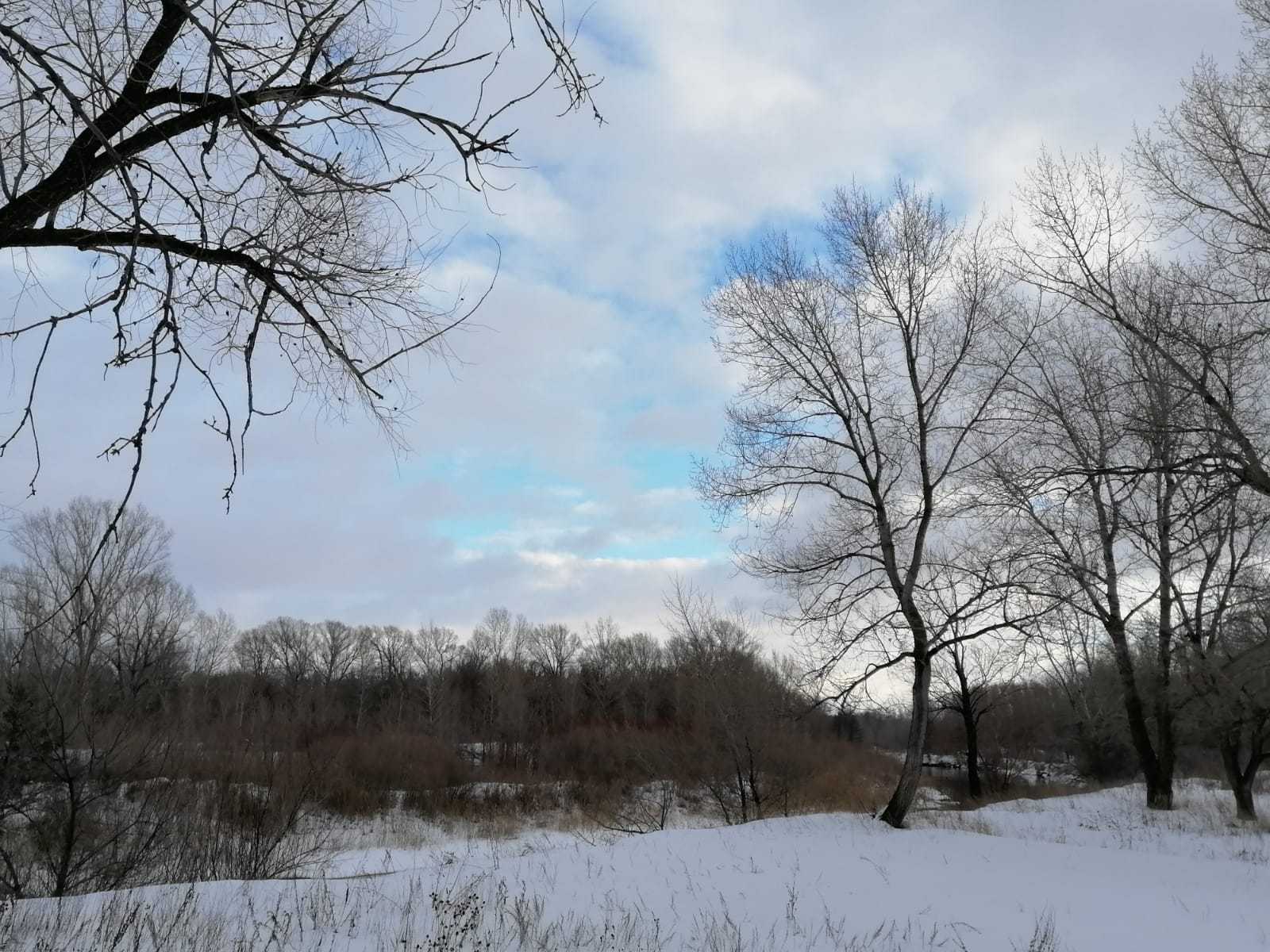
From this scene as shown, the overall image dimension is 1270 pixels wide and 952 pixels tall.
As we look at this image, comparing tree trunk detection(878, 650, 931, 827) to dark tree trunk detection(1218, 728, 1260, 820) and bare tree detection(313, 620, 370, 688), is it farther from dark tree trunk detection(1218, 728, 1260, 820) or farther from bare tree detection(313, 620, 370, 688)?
bare tree detection(313, 620, 370, 688)

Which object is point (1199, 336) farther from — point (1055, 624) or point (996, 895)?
point (996, 895)

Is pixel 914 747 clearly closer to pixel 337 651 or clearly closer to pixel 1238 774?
pixel 1238 774

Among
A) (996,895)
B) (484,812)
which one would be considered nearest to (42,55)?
(996,895)

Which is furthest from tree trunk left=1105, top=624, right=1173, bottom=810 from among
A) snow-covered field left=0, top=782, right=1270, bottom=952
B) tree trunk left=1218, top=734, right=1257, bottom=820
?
snow-covered field left=0, top=782, right=1270, bottom=952

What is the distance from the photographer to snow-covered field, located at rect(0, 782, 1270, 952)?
6.57 metres

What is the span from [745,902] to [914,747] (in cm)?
722

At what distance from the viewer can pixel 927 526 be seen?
48.6ft

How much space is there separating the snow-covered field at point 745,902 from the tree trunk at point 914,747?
86 cm

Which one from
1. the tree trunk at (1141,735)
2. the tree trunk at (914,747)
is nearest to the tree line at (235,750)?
the tree trunk at (914,747)

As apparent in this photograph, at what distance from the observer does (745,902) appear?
8.38 metres

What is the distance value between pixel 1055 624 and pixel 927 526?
2.75 meters

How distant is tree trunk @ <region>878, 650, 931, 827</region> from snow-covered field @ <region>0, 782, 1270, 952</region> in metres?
0.86

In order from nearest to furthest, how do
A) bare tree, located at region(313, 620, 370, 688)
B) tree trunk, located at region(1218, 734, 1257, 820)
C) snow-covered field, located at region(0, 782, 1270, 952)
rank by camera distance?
snow-covered field, located at region(0, 782, 1270, 952)
tree trunk, located at region(1218, 734, 1257, 820)
bare tree, located at region(313, 620, 370, 688)

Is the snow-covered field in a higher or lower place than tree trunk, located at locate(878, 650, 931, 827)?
lower
